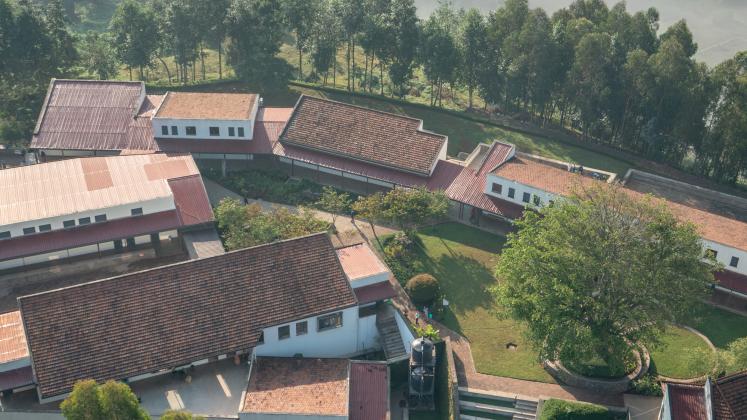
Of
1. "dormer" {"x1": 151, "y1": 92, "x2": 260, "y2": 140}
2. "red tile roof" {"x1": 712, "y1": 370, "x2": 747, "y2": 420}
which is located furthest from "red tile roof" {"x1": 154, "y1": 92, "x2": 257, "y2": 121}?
"red tile roof" {"x1": 712, "y1": 370, "x2": 747, "y2": 420}

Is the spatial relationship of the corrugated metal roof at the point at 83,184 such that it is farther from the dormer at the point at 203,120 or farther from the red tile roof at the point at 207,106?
the red tile roof at the point at 207,106

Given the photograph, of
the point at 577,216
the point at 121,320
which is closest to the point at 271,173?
the point at 121,320

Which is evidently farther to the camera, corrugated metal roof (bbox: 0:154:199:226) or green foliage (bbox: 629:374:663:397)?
corrugated metal roof (bbox: 0:154:199:226)

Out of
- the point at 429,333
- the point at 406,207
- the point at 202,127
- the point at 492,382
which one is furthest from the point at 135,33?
the point at 492,382

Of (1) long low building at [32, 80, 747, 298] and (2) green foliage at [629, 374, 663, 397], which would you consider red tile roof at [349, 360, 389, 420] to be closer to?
(2) green foliage at [629, 374, 663, 397]

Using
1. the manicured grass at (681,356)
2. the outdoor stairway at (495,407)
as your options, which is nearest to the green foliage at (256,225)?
→ the outdoor stairway at (495,407)

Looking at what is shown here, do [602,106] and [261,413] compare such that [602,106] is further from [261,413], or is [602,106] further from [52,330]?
[52,330]
